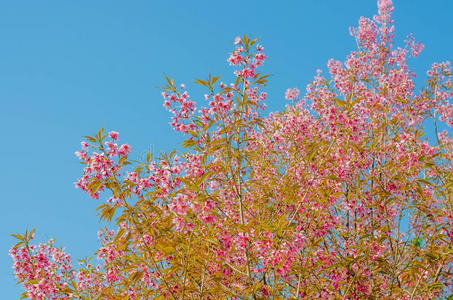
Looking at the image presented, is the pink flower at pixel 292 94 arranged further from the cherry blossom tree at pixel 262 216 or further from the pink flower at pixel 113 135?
A: the pink flower at pixel 113 135

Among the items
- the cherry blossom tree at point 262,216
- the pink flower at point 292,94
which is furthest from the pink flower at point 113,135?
the pink flower at point 292,94

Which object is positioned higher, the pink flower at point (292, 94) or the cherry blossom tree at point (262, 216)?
the pink flower at point (292, 94)

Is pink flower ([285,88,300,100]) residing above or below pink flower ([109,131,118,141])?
above

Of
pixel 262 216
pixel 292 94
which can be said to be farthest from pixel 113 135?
pixel 292 94

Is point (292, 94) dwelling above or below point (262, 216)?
above

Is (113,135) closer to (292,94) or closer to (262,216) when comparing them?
(262,216)

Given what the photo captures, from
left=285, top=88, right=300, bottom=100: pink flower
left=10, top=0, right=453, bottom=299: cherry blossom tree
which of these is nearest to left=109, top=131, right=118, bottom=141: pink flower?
left=10, top=0, right=453, bottom=299: cherry blossom tree

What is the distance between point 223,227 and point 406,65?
202 inches

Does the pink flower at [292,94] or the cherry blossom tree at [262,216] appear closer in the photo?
the cherry blossom tree at [262,216]

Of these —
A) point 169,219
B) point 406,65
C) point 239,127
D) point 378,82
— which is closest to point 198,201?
point 169,219

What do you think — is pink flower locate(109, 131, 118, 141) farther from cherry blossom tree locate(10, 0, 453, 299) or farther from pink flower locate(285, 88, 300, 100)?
pink flower locate(285, 88, 300, 100)

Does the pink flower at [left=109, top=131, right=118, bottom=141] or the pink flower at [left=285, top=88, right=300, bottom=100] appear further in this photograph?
the pink flower at [left=285, top=88, right=300, bottom=100]

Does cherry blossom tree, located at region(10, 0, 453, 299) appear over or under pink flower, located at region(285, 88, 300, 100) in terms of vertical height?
under

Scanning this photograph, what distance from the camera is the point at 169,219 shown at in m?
4.29
